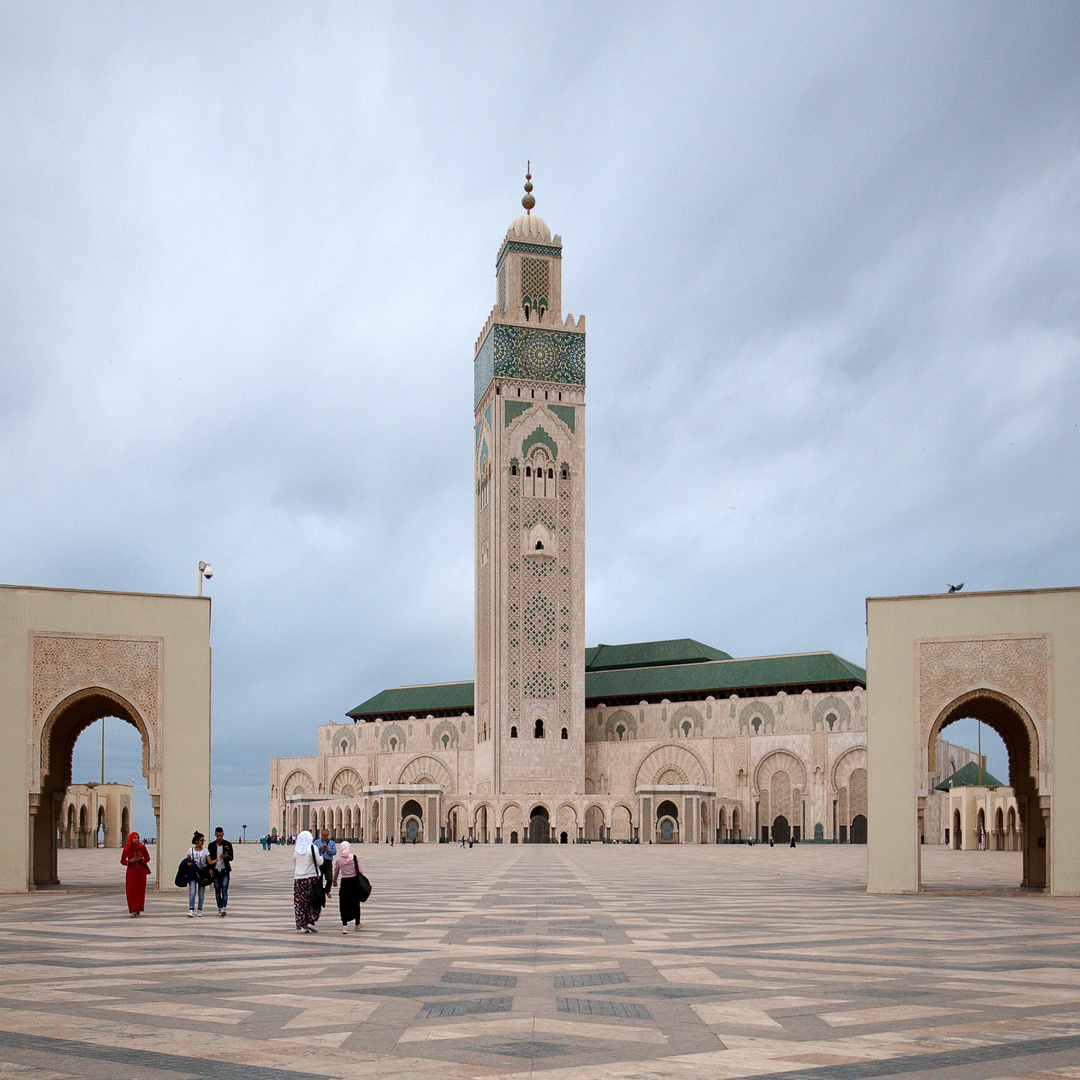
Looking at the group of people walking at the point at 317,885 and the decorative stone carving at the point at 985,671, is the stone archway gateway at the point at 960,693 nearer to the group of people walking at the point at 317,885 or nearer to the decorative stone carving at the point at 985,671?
the decorative stone carving at the point at 985,671

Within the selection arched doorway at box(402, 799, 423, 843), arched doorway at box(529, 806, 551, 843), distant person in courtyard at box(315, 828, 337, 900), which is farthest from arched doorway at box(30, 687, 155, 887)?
arched doorway at box(529, 806, 551, 843)

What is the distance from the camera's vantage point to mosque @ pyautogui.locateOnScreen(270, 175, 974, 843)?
54.3 metres

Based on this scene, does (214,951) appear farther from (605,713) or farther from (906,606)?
(605,713)

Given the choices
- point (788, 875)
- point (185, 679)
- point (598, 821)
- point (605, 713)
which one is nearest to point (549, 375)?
point (605, 713)

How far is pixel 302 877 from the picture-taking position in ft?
35.3

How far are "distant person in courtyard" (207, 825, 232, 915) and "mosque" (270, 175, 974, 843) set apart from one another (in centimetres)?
4146

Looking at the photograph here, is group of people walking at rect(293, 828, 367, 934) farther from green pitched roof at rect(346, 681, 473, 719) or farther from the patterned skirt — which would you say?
green pitched roof at rect(346, 681, 473, 719)

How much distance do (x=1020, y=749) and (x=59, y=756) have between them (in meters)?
14.5

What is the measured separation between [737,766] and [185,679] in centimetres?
4166

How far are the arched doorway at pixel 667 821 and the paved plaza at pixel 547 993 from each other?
1611 inches

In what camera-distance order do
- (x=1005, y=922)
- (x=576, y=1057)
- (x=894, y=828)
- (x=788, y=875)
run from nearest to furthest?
(x=576, y=1057), (x=1005, y=922), (x=894, y=828), (x=788, y=875)

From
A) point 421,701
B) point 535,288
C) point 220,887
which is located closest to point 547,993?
point 220,887

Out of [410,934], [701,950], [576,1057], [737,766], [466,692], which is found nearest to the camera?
[576,1057]

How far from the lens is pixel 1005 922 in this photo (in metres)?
12.0
